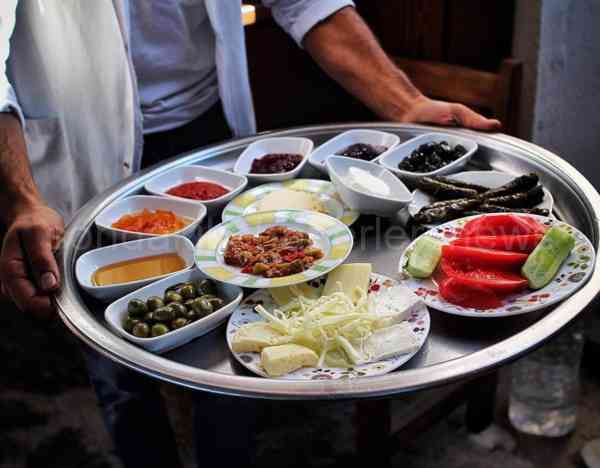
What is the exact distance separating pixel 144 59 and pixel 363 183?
40.2 inches

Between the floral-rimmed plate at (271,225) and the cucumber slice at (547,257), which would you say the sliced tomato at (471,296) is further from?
the floral-rimmed plate at (271,225)

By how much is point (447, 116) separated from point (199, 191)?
3.00 feet

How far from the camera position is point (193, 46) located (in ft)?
8.23

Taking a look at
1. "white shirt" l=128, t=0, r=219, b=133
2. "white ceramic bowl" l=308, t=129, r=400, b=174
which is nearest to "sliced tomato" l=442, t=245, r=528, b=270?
"white ceramic bowl" l=308, t=129, r=400, b=174

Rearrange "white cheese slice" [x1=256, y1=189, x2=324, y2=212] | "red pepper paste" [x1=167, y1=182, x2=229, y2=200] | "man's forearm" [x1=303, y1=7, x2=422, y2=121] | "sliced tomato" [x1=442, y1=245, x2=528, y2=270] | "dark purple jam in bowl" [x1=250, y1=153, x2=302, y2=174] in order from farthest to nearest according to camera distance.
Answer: "man's forearm" [x1=303, y1=7, x2=422, y2=121] < "dark purple jam in bowl" [x1=250, y1=153, x2=302, y2=174] < "red pepper paste" [x1=167, y1=182, x2=229, y2=200] < "white cheese slice" [x1=256, y1=189, x2=324, y2=212] < "sliced tomato" [x1=442, y1=245, x2=528, y2=270]

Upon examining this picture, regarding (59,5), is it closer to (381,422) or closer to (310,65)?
(381,422)

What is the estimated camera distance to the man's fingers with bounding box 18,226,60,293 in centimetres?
169

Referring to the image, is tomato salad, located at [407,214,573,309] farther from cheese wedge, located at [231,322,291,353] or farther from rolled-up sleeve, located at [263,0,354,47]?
rolled-up sleeve, located at [263,0,354,47]

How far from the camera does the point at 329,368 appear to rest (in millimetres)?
1430

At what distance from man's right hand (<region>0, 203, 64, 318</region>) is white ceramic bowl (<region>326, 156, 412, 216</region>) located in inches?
32.5

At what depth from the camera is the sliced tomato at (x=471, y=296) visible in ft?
5.00

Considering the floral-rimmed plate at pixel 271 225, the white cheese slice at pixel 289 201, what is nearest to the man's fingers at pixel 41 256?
the floral-rimmed plate at pixel 271 225

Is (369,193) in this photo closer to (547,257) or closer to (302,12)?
(547,257)

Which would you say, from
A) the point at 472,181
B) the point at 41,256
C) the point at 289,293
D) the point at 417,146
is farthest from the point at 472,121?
the point at 41,256
